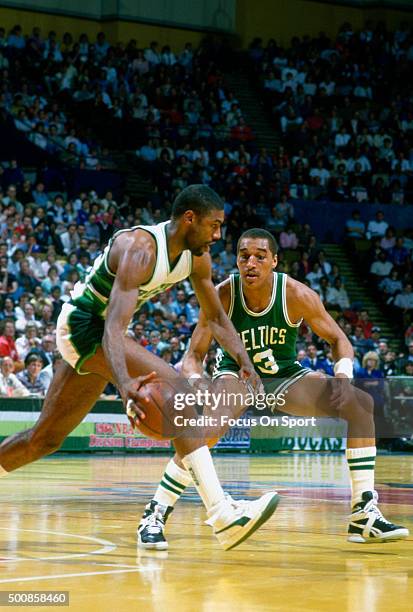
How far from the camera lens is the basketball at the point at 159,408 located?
6629 millimetres

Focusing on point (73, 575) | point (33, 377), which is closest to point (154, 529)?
point (73, 575)

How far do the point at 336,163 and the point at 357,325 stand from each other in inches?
250

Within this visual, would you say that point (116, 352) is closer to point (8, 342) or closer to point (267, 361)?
point (267, 361)

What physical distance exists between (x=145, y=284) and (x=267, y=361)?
2.09 metres

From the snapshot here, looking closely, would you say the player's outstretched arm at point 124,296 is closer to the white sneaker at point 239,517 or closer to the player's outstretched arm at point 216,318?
the player's outstretched arm at point 216,318

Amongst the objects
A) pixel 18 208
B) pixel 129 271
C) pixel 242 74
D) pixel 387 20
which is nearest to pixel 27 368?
pixel 18 208

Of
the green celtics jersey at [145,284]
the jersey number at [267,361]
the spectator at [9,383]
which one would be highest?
the spectator at [9,383]

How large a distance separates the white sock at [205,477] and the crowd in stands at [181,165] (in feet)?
39.0

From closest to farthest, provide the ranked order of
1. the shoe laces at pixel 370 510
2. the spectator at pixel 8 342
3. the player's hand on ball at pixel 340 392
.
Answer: the shoe laces at pixel 370 510, the player's hand on ball at pixel 340 392, the spectator at pixel 8 342

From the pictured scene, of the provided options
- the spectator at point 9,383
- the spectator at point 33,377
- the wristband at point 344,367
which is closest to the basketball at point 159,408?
the wristband at point 344,367

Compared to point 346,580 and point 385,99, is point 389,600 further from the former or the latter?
point 385,99

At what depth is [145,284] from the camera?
24.0ft

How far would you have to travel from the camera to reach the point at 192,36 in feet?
113

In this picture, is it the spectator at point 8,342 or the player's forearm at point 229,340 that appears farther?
the spectator at point 8,342
